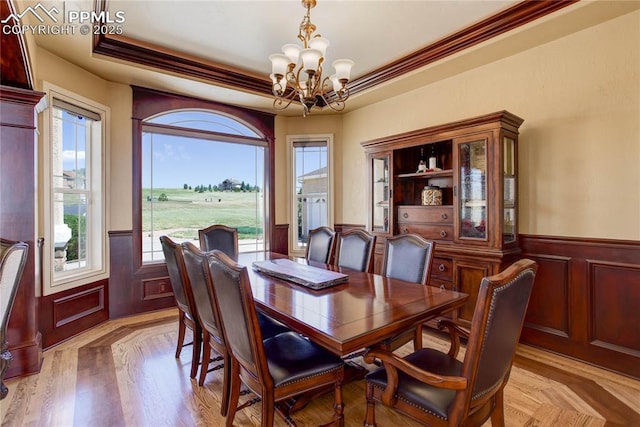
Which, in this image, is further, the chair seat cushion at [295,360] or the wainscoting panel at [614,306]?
the wainscoting panel at [614,306]

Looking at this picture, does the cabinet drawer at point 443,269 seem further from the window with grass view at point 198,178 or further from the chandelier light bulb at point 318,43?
the window with grass view at point 198,178

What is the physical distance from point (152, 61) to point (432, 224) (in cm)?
331

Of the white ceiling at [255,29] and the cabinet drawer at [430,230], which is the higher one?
the white ceiling at [255,29]

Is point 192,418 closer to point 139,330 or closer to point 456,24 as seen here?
point 139,330

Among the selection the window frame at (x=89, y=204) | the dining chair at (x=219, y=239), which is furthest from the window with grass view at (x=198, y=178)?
the dining chair at (x=219, y=239)

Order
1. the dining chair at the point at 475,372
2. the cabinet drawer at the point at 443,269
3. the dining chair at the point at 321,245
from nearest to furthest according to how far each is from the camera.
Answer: the dining chair at the point at 475,372 < the cabinet drawer at the point at 443,269 < the dining chair at the point at 321,245

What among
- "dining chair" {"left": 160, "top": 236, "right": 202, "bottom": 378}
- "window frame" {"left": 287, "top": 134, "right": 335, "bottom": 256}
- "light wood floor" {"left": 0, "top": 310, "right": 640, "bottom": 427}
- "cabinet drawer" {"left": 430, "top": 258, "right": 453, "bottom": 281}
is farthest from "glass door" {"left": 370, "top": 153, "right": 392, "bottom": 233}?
"dining chair" {"left": 160, "top": 236, "right": 202, "bottom": 378}

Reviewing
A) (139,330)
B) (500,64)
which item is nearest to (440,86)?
(500,64)

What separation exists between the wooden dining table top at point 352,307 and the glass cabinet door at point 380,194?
1.63 meters

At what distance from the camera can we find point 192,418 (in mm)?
1932

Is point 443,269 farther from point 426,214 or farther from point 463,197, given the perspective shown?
point 463,197

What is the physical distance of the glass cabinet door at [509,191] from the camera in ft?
9.11

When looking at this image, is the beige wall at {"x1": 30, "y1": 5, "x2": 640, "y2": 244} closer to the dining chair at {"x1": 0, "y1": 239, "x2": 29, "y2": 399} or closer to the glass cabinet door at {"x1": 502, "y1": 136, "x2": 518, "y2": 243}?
the glass cabinet door at {"x1": 502, "y1": 136, "x2": 518, "y2": 243}

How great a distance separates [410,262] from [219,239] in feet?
6.63
